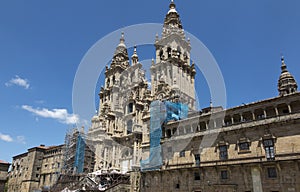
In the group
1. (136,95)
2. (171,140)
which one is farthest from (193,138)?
(136,95)

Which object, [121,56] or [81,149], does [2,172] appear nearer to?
[81,149]

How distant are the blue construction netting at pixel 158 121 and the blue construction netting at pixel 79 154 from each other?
66.9 ft

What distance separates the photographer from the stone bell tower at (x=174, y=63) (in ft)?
171

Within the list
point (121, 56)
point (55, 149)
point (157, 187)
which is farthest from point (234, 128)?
point (55, 149)

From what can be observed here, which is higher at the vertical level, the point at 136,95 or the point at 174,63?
the point at 174,63

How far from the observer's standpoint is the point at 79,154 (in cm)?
5406

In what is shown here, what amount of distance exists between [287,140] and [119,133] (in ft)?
112

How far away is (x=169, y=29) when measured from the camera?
5888 cm

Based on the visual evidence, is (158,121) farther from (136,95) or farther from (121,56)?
(121,56)

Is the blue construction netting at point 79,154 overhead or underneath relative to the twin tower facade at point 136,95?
underneath

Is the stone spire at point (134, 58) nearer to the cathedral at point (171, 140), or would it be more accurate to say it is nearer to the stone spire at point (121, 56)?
the cathedral at point (171, 140)

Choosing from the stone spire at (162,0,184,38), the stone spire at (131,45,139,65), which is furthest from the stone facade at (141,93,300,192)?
the stone spire at (131,45,139,65)

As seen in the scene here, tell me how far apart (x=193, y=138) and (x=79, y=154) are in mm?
30820

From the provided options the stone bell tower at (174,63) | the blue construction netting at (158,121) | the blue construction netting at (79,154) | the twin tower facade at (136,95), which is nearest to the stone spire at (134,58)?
the twin tower facade at (136,95)
